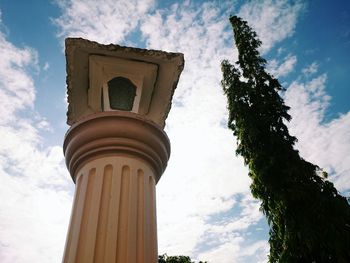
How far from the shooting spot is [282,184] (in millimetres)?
9227

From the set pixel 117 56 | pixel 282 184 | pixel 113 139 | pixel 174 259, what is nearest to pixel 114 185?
pixel 113 139

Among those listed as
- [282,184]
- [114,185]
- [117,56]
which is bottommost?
[114,185]

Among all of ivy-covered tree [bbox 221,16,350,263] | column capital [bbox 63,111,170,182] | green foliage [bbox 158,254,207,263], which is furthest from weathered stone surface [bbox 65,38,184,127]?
green foliage [bbox 158,254,207,263]

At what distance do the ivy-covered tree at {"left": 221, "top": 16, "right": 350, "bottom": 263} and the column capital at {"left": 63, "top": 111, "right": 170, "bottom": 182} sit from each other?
794cm

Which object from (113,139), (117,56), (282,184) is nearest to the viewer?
(113,139)

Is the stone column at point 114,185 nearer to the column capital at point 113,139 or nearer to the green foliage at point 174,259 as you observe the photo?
the column capital at point 113,139

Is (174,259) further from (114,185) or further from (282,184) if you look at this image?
(114,185)

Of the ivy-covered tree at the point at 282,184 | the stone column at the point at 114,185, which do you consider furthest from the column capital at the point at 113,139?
the ivy-covered tree at the point at 282,184

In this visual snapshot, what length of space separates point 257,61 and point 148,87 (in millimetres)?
12058

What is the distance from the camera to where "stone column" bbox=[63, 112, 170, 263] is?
1299 millimetres

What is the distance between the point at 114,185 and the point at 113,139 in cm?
27

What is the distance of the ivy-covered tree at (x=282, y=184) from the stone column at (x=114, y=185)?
312 inches

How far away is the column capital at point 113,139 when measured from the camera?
158 cm

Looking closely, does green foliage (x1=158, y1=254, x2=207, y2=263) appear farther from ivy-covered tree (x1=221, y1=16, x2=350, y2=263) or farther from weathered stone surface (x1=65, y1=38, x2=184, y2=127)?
weathered stone surface (x1=65, y1=38, x2=184, y2=127)
